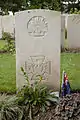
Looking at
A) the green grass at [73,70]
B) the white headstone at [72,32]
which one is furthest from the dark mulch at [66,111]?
the white headstone at [72,32]

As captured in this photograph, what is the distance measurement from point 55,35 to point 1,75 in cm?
275

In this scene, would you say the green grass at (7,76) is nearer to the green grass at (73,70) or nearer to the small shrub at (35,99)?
the small shrub at (35,99)

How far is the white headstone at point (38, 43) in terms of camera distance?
→ 5605mm

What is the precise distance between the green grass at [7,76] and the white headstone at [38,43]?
0.72 meters

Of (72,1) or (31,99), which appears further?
(72,1)

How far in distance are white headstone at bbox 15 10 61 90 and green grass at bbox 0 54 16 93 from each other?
719 millimetres

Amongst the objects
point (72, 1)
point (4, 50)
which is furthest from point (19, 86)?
point (72, 1)

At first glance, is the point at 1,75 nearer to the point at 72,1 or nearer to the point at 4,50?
the point at 4,50

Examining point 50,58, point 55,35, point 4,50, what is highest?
point 55,35

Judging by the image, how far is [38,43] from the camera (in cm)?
569

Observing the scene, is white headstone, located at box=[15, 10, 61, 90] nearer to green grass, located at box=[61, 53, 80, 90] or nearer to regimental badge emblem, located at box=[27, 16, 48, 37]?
regimental badge emblem, located at box=[27, 16, 48, 37]

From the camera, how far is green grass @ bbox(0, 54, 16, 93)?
6.56 metres

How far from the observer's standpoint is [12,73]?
8.29 metres

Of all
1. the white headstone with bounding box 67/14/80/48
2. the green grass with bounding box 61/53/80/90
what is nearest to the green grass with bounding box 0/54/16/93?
the green grass with bounding box 61/53/80/90
